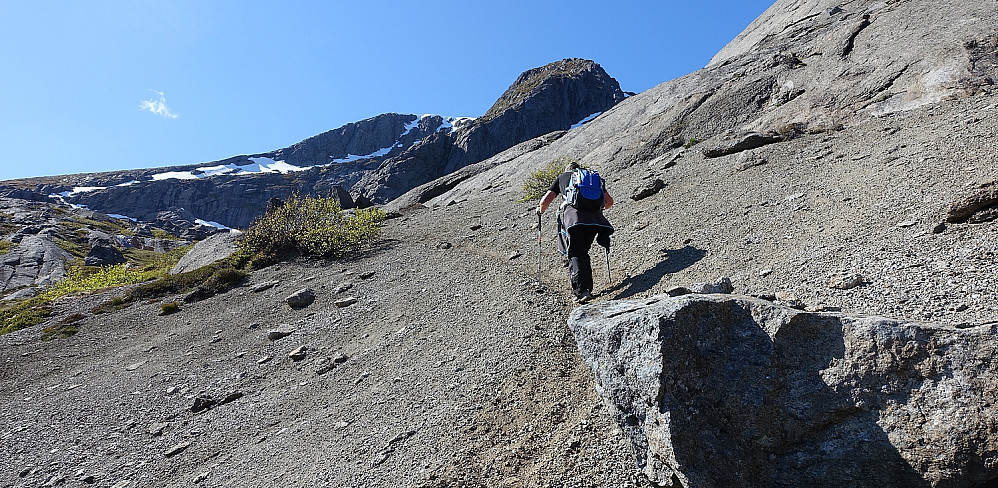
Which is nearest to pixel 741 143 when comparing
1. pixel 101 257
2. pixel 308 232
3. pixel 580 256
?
pixel 580 256

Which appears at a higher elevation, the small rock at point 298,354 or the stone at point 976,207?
the stone at point 976,207

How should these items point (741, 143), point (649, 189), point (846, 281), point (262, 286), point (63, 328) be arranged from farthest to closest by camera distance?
point (741, 143) < point (262, 286) < point (649, 189) < point (63, 328) < point (846, 281)

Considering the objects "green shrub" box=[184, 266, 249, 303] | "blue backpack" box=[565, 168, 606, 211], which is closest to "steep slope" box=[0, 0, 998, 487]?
"green shrub" box=[184, 266, 249, 303]

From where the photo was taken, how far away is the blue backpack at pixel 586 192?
376 inches

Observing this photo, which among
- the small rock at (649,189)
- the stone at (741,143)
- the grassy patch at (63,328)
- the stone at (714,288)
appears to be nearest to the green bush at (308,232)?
the grassy patch at (63,328)

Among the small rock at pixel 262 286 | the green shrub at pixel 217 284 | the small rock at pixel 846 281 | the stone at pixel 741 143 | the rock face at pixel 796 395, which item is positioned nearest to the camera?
the rock face at pixel 796 395

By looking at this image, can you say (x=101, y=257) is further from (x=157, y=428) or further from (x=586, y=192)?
(x=586, y=192)

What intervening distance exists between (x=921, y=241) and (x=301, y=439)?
9.41 metres

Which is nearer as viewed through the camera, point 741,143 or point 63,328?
point 63,328

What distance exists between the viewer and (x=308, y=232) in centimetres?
2078

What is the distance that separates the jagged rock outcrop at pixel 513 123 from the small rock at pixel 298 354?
95576mm

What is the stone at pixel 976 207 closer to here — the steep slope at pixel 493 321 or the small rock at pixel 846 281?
the steep slope at pixel 493 321

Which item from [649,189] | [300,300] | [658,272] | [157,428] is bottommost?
[157,428]

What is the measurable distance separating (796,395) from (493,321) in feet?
18.9
